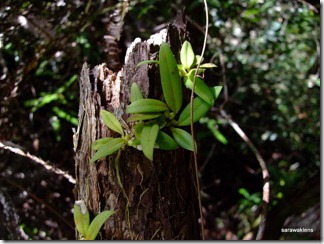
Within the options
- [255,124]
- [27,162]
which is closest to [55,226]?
[27,162]

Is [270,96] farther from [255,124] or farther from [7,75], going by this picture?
[7,75]

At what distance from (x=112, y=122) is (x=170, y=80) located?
149mm

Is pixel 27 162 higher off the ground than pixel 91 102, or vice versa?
pixel 91 102

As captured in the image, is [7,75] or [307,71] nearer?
[7,75]

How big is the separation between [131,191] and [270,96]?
1.27 m

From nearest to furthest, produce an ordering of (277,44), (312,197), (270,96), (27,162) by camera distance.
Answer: (27,162), (312,197), (277,44), (270,96)

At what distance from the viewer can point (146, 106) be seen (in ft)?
2.64

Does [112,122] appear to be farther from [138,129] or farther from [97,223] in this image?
[97,223]

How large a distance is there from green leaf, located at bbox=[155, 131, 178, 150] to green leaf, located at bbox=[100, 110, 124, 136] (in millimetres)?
81

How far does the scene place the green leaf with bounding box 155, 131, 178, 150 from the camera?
82 cm

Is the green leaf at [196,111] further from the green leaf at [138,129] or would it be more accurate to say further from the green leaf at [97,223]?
the green leaf at [97,223]

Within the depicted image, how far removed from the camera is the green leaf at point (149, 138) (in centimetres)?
77

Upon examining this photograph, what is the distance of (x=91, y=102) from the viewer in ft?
2.95

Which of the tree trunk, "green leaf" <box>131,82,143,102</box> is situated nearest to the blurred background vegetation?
the tree trunk
